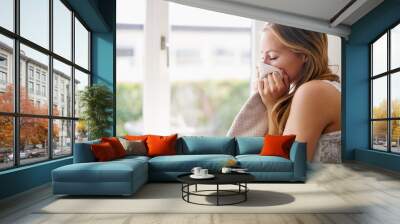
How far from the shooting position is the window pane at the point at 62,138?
6.10m

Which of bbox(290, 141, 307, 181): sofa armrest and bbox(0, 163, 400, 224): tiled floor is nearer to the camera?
bbox(0, 163, 400, 224): tiled floor

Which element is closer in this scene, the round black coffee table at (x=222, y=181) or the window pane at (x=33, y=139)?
the round black coffee table at (x=222, y=181)

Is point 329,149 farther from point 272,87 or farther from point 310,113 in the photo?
point 272,87

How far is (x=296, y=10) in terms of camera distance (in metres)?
7.38

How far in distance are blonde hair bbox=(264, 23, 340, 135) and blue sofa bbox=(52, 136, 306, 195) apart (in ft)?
7.74

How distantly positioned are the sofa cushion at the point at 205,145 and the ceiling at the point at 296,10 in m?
2.73

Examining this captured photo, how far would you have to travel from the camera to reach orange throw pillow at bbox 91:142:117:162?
5230mm

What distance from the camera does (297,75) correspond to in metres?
8.61

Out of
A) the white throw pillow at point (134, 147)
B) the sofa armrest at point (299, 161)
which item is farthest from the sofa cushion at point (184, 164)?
the sofa armrest at point (299, 161)

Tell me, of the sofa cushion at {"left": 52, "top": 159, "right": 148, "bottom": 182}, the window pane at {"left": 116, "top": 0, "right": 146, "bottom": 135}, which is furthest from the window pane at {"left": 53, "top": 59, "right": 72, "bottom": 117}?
the window pane at {"left": 116, "top": 0, "right": 146, "bottom": 135}

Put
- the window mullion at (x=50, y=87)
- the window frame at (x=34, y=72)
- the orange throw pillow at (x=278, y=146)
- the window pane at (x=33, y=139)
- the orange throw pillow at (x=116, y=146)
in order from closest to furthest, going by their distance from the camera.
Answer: the window frame at (x=34, y=72)
the window pane at (x=33, y=139)
the orange throw pillow at (x=116, y=146)
the window mullion at (x=50, y=87)
the orange throw pillow at (x=278, y=146)

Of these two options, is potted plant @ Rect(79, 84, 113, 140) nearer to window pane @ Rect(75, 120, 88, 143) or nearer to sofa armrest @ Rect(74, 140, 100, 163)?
window pane @ Rect(75, 120, 88, 143)

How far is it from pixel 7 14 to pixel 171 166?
299cm

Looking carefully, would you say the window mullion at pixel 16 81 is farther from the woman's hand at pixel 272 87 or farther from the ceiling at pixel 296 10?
the woman's hand at pixel 272 87
